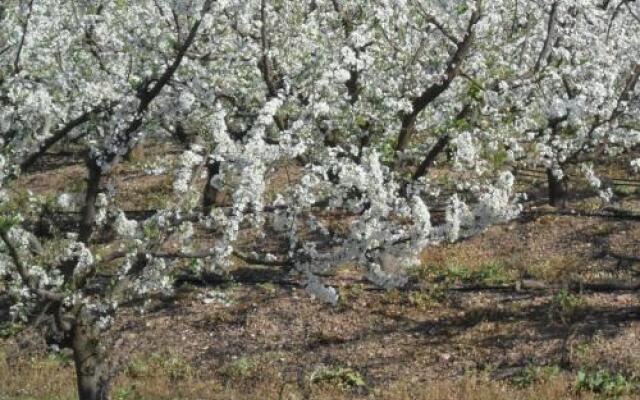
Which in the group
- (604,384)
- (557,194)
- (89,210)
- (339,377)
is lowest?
(339,377)

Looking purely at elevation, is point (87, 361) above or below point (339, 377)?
above

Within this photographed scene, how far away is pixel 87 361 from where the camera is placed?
9.29 metres

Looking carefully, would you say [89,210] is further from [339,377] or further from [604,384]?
[604,384]

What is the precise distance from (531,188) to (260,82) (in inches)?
383

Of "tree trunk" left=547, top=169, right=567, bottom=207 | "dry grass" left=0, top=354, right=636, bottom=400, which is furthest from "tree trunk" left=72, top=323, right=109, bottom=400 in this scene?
"tree trunk" left=547, top=169, right=567, bottom=207

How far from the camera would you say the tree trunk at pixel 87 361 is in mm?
9227

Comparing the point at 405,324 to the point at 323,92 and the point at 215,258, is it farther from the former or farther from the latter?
the point at 215,258

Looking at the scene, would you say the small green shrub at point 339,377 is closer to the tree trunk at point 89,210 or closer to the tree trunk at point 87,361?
the tree trunk at point 87,361

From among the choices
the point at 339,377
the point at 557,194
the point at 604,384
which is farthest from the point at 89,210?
the point at 557,194

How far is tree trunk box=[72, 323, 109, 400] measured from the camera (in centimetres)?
923

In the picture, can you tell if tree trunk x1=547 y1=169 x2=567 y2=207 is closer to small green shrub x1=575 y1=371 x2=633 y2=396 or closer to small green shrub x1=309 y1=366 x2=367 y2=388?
small green shrub x1=575 y1=371 x2=633 y2=396

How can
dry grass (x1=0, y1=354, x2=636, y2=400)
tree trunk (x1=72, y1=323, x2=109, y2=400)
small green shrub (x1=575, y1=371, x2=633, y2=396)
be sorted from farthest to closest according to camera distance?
dry grass (x1=0, y1=354, x2=636, y2=400) → small green shrub (x1=575, y1=371, x2=633, y2=396) → tree trunk (x1=72, y1=323, x2=109, y2=400)

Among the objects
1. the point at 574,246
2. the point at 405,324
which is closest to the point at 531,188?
the point at 574,246

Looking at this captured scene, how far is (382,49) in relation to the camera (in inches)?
520
